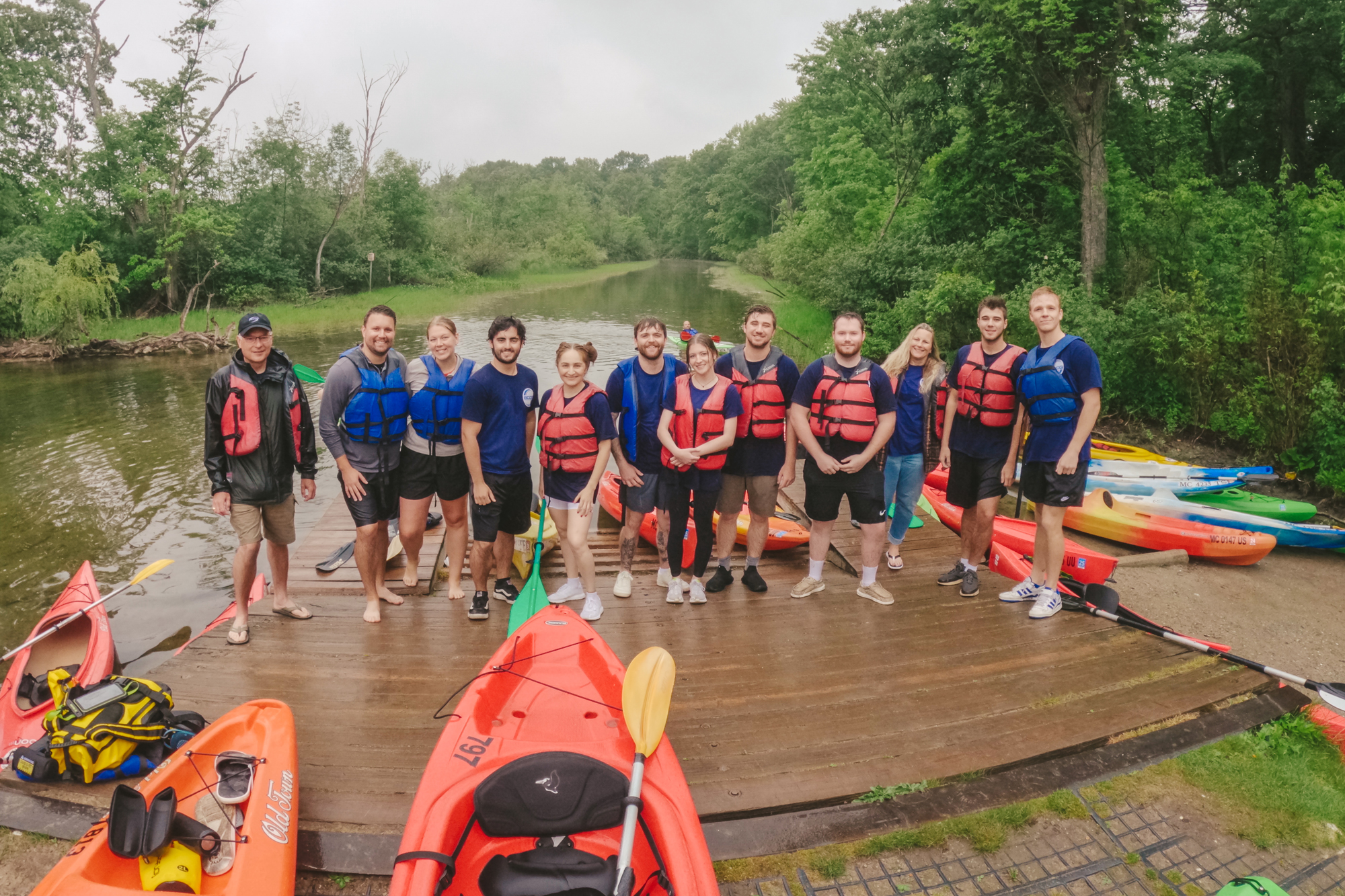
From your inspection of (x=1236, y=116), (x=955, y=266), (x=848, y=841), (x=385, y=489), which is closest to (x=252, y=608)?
(x=385, y=489)

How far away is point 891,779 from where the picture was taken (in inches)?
108

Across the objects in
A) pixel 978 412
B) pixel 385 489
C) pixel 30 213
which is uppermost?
pixel 30 213

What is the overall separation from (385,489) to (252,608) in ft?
3.94

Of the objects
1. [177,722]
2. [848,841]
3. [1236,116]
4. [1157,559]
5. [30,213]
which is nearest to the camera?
[848,841]

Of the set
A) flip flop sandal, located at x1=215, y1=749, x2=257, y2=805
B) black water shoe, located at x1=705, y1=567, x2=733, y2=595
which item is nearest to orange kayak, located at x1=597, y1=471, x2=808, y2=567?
black water shoe, located at x1=705, y1=567, x2=733, y2=595

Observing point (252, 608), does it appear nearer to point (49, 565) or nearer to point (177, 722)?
point (177, 722)

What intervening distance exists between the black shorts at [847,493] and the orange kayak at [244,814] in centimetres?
287

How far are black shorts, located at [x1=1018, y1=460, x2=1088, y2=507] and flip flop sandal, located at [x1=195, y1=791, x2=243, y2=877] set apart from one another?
13.4 ft

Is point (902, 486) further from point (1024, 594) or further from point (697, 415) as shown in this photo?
point (697, 415)

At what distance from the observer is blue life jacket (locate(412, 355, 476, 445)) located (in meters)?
3.80

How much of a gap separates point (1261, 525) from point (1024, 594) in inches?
176

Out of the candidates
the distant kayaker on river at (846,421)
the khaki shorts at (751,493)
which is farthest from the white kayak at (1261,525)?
the khaki shorts at (751,493)

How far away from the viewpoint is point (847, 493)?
4016 mm

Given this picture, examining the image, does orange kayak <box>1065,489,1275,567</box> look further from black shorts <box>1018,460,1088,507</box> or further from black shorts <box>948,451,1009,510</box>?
black shorts <box>1018,460,1088,507</box>
